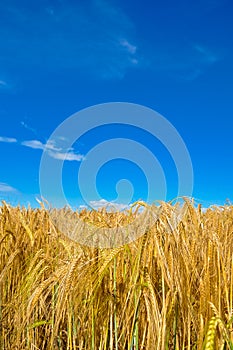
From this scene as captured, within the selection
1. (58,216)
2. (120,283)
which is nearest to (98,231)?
(120,283)

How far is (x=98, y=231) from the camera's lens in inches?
74.7

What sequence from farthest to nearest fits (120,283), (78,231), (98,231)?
(78,231) → (98,231) → (120,283)

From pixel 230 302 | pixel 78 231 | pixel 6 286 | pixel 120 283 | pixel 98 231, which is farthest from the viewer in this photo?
pixel 6 286

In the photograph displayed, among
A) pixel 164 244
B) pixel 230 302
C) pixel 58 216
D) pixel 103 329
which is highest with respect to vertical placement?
pixel 58 216

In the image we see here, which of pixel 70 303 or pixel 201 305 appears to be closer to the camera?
pixel 201 305

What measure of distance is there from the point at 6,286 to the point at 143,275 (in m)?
1.30

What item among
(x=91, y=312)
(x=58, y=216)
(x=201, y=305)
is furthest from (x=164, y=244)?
(x=58, y=216)

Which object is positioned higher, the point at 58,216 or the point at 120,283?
the point at 58,216

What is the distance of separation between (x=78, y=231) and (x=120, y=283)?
1.73ft

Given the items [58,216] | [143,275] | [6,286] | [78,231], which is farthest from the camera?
[58,216]

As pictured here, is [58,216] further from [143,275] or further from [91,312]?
[143,275]

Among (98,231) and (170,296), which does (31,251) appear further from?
(170,296)

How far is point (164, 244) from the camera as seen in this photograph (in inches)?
60.1

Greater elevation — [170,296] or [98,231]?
[98,231]
